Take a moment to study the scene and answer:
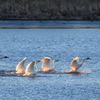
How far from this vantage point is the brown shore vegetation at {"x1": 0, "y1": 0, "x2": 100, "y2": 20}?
11675 cm

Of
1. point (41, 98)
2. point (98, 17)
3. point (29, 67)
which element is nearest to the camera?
point (41, 98)

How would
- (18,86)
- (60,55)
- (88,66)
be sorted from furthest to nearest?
(60,55) → (88,66) → (18,86)

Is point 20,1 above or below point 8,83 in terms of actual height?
below

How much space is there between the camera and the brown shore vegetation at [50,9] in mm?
116750

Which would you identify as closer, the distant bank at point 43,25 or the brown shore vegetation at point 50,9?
the distant bank at point 43,25

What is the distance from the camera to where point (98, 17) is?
4550 inches

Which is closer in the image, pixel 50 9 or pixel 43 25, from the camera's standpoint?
pixel 43 25

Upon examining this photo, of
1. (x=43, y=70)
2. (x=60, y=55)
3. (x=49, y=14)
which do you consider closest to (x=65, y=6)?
(x=49, y=14)

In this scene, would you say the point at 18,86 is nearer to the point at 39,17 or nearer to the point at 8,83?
the point at 8,83

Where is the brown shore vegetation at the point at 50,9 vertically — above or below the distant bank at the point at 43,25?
below

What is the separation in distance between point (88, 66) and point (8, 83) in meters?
6.98

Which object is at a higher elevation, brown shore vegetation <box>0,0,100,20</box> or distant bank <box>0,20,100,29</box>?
distant bank <box>0,20,100,29</box>

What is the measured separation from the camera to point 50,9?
127 m

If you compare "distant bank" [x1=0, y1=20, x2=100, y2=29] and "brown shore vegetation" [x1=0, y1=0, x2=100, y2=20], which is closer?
"distant bank" [x1=0, y1=20, x2=100, y2=29]
